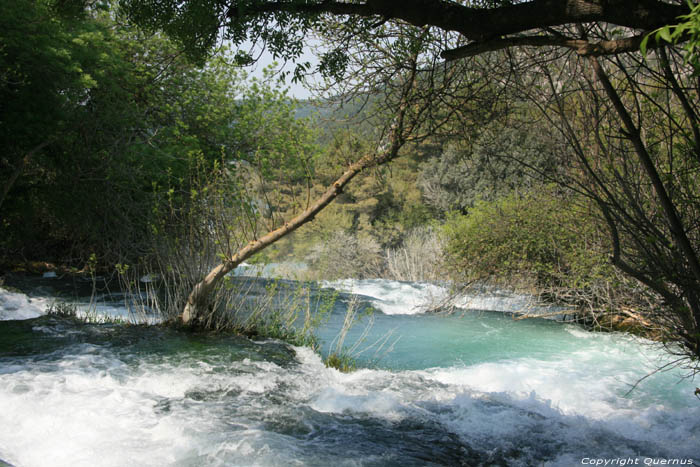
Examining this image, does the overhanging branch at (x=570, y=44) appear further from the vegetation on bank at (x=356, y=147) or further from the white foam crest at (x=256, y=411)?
the white foam crest at (x=256, y=411)

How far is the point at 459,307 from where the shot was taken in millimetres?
13117

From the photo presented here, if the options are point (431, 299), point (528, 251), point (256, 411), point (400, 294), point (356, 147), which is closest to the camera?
point (256, 411)

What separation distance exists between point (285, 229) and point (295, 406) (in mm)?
2658

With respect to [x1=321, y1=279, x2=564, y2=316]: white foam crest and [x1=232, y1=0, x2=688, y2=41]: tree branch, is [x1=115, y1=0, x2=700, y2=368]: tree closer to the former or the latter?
[x1=232, y1=0, x2=688, y2=41]: tree branch

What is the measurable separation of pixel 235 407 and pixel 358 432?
126cm

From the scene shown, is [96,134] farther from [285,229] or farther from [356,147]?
[356,147]

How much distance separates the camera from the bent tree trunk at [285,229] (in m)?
5.88

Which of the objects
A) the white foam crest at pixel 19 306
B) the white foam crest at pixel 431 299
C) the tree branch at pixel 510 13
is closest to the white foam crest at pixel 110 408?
the white foam crest at pixel 19 306

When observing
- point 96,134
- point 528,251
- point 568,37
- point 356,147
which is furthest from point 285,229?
point 96,134

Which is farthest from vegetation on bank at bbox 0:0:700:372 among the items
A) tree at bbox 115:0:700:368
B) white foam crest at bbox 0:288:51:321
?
white foam crest at bbox 0:288:51:321

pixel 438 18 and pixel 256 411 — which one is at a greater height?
pixel 438 18

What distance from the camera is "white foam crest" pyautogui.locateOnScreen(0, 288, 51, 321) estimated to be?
870cm

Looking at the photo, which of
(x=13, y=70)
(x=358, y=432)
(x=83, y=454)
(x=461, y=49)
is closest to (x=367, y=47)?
(x=461, y=49)

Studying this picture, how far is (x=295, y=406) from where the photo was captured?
213 inches
